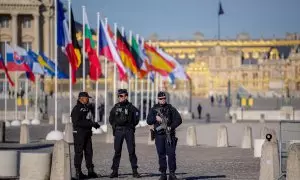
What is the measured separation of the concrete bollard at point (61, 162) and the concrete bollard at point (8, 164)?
115 cm

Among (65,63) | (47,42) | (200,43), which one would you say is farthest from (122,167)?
(200,43)

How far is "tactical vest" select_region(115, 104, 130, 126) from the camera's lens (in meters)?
16.6

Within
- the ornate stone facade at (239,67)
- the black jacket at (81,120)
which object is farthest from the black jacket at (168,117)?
the ornate stone facade at (239,67)

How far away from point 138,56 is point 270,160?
3256cm

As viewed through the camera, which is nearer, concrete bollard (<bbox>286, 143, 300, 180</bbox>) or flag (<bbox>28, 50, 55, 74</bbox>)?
concrete bollard (<bbox>286, 143, 300, 180</bbox>)

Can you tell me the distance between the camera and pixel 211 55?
497 feet

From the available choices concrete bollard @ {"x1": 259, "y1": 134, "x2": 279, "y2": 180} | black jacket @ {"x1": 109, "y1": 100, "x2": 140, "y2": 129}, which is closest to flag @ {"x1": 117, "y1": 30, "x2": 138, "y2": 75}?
black jacket @ {"x1": 109, "y1": 100, "x2": 140, "y2": 129}

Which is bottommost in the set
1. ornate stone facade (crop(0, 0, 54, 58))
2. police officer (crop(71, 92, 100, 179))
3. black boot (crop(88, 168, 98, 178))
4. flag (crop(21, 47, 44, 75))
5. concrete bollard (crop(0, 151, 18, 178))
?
black boot (crop(88, 168, 98, 178))

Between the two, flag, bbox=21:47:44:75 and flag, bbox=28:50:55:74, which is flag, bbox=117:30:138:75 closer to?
Result: flag, bbox=28:50:55:74

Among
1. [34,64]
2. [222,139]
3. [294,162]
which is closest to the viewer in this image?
[294,162]

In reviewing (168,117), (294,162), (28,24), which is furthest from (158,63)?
→ (28,24)

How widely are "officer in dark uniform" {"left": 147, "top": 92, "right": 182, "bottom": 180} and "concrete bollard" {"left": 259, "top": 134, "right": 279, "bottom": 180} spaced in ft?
5.89

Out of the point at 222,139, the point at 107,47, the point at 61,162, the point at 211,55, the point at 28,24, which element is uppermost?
the point at 28,24

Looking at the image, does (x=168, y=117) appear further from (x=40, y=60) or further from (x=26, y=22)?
(x=26, y=22)
